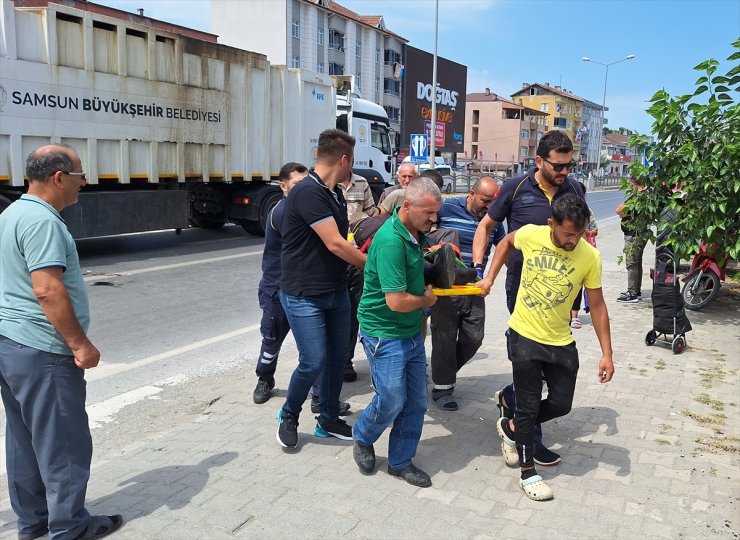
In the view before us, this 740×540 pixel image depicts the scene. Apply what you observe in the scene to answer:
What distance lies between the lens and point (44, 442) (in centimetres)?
273

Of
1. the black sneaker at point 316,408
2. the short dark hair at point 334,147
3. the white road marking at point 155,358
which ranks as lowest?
the white road marking at point 155,358

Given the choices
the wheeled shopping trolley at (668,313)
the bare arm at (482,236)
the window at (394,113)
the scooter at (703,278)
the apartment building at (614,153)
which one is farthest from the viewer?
the apartment building at (614,153)

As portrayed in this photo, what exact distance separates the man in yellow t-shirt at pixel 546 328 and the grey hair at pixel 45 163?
2.31m

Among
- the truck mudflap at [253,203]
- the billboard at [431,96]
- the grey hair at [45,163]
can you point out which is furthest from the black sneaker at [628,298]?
the billboard at [431,96]

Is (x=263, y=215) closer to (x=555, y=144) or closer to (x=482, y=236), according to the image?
(x=482, y=236)

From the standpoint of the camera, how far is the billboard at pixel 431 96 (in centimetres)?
5603

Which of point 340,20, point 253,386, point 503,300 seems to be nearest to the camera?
point 253,386

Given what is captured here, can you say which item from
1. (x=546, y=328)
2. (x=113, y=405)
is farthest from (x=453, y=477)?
(x=113, y=405)

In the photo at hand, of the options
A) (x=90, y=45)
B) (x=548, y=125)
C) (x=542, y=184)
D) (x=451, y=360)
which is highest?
(x=548, y=125)

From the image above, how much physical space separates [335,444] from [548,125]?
104803 mm

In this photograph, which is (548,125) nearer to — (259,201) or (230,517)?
(259,201)

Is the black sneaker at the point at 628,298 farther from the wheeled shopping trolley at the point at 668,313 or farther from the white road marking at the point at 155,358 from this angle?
the white road marking at the point at 155,358

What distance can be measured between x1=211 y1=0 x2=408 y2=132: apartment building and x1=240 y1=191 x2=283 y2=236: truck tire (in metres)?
30.3

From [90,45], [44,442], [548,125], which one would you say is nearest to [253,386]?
[44,442]
